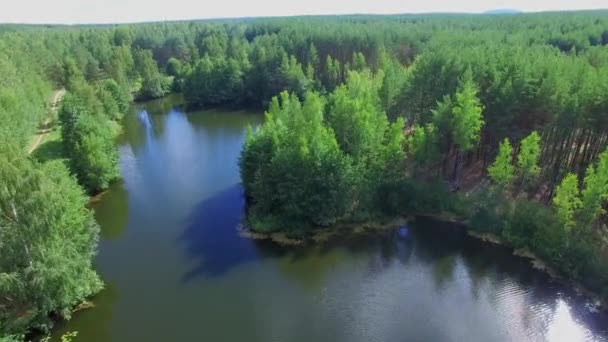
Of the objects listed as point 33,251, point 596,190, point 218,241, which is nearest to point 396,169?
point 596,190

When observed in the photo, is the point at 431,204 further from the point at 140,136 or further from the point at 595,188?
the point at 140,136

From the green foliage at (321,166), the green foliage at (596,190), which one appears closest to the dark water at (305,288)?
the green foliage at (321,166)

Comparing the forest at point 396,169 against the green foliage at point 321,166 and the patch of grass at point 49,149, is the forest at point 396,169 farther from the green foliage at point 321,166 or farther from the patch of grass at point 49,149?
the patch of grass at point 49,149

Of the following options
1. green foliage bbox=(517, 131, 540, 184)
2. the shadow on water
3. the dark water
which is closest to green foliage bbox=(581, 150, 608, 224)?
green foliage bbox=(517, 131, 540, 184)

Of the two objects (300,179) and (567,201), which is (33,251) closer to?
(300,179)

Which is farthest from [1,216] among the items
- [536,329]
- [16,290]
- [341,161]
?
[536,329]

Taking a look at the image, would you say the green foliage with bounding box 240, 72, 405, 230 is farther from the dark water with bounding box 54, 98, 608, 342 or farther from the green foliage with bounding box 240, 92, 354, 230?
the dark water with bounding box 54, 98, 608, 342
